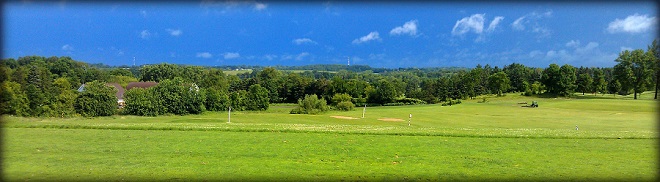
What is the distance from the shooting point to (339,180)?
20.4 ft

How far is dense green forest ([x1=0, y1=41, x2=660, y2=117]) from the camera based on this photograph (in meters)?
38.7

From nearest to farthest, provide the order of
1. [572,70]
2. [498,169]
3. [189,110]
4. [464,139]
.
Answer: [498,169]
[464,139]
[189,110]
[572,70]

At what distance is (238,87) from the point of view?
73438 millimetres

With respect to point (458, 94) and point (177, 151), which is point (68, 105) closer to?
point (177, 151)

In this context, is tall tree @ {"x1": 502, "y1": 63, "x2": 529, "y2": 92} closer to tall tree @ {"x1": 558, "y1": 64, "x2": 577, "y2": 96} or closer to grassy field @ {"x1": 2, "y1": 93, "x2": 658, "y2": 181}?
tall tree @ {"x1": 558, "y1": 64, "x2": 577, "y2": 96}

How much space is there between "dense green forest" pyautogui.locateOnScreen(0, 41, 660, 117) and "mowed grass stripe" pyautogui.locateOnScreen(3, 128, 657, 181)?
26.5m

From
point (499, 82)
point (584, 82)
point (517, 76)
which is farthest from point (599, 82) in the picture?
point (517, 76)

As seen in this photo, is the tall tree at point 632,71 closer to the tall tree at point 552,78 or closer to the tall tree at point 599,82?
the tall tree at point 599,82

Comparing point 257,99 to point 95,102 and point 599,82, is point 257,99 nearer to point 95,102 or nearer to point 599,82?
point 95,102

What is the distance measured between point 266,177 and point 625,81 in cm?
6496

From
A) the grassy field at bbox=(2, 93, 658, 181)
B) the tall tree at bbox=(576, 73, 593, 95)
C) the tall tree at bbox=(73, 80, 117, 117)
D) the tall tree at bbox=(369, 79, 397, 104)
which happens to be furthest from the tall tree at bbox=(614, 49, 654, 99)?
the tall tree at bbox=(73, 80, 117, 117)

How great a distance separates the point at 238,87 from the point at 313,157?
67521 mm

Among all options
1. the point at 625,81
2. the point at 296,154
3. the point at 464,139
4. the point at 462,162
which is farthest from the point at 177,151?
the point at 625,81

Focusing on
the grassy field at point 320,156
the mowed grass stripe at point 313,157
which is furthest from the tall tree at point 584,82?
the mowed grass stripe at point 313,157
